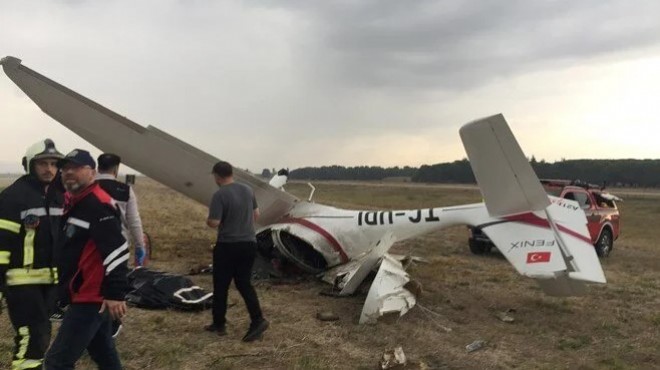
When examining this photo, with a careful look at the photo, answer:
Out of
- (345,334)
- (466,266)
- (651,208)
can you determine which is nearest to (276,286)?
(345,334)

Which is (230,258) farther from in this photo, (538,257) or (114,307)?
(538,257)

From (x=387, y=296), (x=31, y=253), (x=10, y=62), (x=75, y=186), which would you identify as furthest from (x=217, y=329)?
(x=10, y=62)

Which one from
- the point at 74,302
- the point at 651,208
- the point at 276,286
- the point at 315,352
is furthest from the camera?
the point at 651,208

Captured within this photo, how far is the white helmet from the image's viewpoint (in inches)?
141

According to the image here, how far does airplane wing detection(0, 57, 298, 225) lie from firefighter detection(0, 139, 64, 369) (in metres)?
4.07

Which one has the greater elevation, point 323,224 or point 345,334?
point 323,224

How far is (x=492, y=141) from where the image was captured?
6.01m

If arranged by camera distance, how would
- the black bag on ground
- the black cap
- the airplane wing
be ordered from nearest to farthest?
the black cap → the black bag on ground → the airplane wing

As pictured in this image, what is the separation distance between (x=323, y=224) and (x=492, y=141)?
3.36 m

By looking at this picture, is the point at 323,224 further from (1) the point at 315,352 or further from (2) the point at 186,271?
(1) the point at 315,352

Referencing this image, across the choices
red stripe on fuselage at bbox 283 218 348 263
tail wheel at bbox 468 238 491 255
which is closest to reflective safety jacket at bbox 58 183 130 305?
red stripe on fuselage at bbox 283 218 348 263

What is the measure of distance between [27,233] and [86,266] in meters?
0.72

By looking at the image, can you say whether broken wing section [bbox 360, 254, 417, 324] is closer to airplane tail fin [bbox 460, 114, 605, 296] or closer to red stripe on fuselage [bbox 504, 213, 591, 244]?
airplane tail fin [bbox 460, 114, 605, 296]

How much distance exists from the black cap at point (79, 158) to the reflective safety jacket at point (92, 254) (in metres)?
0.18
